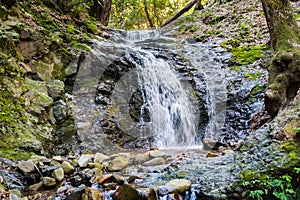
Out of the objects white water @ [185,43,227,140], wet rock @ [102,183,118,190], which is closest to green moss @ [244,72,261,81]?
white water @ [185,43,227,140]

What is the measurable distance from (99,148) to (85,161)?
1.69 meters

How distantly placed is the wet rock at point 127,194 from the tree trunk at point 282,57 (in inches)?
95.6

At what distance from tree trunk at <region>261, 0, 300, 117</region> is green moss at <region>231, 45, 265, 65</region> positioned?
10.6ft

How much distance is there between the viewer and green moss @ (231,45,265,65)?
804 cm

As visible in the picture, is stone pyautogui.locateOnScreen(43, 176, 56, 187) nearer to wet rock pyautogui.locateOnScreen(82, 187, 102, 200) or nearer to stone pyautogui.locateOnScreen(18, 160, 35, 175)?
stone pyautogui.locateOnScreen(18, 160, 35, 175)

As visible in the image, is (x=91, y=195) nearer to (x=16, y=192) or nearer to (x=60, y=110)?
(x=16, y=192)

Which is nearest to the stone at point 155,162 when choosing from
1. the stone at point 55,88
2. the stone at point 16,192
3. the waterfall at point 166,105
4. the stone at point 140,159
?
the stone at point 140,159

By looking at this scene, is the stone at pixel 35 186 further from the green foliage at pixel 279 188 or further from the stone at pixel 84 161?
the green foliage at pixel 279 188

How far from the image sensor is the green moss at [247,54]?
26.4 feet

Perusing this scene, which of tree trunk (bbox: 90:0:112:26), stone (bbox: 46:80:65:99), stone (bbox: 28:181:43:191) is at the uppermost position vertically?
tree trunk (bbox: 90:0:112:26)

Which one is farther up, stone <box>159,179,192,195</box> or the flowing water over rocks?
the flowing water over rocks

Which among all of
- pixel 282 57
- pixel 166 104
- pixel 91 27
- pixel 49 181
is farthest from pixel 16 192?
pixel 91 27

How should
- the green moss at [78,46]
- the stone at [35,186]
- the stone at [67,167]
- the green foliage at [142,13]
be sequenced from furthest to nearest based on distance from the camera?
1. the green foliage at [142,13]
2. the green moss at [78,46]
3. the stone at [67,167]
4. the stone at [35,186]

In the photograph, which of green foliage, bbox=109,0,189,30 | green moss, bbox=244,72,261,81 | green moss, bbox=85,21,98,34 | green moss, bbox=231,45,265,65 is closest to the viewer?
green moss, bbox=244,72,261,81
